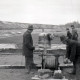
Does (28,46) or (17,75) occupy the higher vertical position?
(28,46)

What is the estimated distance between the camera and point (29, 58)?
12.1 metres

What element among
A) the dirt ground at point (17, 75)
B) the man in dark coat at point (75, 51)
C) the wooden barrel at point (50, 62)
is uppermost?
the man in dark coat at point (75, 51)

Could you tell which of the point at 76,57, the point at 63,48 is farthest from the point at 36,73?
the point at 63,48

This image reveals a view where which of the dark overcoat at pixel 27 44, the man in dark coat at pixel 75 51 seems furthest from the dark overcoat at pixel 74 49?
the dark overcoat at pixel 27 44

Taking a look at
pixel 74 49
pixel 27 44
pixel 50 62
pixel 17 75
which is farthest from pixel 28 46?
pixel 74 49

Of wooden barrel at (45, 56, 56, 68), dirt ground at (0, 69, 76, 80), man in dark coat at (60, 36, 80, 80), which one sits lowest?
dirt ground at (0, 69, 76, 80)

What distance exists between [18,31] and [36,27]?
1917mm

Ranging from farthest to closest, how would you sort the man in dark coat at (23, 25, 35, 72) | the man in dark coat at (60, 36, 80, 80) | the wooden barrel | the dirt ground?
the man in dark coat at (23, 25, 35, 72), the wooden barrel, the dirt ground, the man in dark coat at (60, 36, 80, 80)

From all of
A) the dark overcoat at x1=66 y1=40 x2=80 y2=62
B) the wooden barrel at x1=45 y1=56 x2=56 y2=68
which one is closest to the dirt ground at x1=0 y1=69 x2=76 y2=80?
the wooden barrel at x1=45 y1=56 x2=56 y2=68

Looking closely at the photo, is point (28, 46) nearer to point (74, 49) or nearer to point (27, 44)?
point (27, 44)

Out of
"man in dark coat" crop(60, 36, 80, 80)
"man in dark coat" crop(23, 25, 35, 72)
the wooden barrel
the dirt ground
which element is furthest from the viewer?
"man in dark coat" crop(23, 25, 35, 72)

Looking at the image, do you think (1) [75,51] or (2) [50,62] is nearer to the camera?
(1) [75,51]

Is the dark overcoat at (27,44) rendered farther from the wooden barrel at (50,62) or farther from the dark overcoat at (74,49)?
the dark overcoat at (74,49)

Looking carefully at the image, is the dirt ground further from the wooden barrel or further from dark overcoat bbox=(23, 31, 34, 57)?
dark overcoat bbox=(23, 31, 34, 57)
